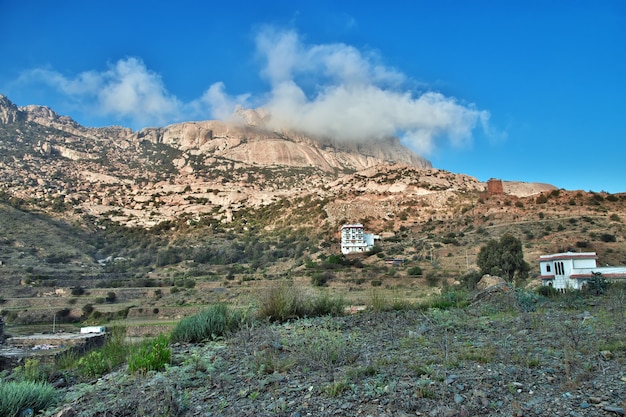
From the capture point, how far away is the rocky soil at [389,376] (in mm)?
3371

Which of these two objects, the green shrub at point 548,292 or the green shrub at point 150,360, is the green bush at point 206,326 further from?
the green shrub at point 548,292

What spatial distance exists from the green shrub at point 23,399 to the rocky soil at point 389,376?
0.66 feet

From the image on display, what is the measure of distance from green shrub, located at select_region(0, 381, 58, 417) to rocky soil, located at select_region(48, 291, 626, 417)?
0.66ft

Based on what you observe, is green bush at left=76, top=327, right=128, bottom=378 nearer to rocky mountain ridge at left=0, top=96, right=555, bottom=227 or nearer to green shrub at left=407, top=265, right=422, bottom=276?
green shrub at left=407, top=265, right=422, bottom=276

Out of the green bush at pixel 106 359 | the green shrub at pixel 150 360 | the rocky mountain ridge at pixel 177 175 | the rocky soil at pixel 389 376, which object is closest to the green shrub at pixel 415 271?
the rocky soil at pixel 389 376

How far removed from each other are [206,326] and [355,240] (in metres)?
48.8

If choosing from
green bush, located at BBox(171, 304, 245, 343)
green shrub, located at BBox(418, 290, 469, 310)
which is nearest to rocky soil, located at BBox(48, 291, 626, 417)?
green bush, located at BBox(171, 304, 245, 343)

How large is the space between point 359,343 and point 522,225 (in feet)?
154

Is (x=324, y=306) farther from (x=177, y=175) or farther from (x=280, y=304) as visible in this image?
(x=177, y=175)

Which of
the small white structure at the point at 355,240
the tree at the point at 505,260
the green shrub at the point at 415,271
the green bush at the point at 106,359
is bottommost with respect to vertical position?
the green bush at the point at 106,359

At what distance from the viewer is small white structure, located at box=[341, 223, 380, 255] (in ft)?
174

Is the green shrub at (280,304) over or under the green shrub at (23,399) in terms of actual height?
over

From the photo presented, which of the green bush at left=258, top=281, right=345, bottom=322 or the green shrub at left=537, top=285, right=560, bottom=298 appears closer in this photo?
the green bush at left=258, top=281, right=345, bottom=322

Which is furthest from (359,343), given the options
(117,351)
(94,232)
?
(94,232)
